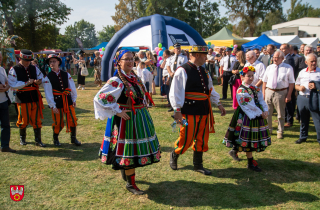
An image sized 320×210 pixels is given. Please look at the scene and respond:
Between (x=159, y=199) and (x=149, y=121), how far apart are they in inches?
42.4

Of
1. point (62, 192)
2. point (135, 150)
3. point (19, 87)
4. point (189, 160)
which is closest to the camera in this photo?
point (135, 150)

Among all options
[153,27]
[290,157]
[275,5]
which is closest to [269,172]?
[290,157]

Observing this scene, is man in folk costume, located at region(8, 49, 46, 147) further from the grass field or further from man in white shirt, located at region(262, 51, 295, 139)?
man in white shirt, located at region(262, 51, 295, 139)

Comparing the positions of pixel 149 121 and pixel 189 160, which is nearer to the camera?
pixel 149 121

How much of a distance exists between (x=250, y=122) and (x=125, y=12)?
156ft

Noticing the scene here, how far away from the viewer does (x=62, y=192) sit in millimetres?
3527

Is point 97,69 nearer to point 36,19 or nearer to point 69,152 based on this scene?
point 69,152

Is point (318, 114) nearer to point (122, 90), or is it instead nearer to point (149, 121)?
A: point (149, 121)

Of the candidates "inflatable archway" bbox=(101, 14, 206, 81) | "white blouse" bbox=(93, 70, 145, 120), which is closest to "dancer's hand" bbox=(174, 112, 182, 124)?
"white blouse" bbox=(93, 70, 145, 120)

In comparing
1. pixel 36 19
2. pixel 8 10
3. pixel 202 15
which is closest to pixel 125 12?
pixel 202 15

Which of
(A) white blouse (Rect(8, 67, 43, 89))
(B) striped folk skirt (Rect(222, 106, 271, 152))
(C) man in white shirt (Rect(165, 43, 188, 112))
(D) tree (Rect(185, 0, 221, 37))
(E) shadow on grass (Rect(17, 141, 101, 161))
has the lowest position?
(E) shadow on grass (Rect(17, 141, 101, 161))

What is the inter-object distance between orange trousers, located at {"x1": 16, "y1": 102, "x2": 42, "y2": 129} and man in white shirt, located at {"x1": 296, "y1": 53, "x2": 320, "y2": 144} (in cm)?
580

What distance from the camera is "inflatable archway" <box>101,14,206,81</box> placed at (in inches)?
567

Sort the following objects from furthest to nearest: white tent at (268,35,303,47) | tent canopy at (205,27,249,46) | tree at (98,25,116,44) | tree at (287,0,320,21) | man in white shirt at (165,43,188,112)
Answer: tree at (98,25,116,44)
tree at (287,0,320,21)
white tent at (268,35,303,47)
tent canopy at (205,27,249,46)
man in white shirt at (165,43,188,112)
